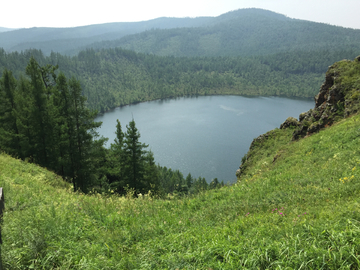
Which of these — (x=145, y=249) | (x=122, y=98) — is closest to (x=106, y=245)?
(x=145, y=249)

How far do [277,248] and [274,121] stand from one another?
118323 mm

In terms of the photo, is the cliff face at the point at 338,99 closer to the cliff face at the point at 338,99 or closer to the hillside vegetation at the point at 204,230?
the cliff face at the point at 338,99

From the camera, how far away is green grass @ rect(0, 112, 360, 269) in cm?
383

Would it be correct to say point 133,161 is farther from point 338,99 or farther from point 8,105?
point 338,99

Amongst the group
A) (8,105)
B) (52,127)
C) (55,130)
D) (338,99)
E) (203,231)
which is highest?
(8,105)

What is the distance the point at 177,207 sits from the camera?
9062 mm

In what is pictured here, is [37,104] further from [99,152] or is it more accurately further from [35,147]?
[99,152]

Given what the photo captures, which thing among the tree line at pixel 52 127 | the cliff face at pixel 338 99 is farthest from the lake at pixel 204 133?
the cliff face at pixel 338 99

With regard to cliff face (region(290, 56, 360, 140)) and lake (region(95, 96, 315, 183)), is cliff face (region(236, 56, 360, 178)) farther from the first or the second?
lake (region(95, 96, 315, 183))

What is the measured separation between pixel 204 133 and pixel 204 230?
316 ft

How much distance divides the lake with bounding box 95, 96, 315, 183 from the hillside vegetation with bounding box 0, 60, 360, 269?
48757mm

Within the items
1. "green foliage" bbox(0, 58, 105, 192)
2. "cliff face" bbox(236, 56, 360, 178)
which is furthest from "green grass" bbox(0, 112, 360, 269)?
"green foliage" bbox(0, 58, 105, 192)

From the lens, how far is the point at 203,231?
5.94 meters

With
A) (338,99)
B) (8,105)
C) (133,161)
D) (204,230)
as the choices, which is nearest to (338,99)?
(338,99)
